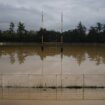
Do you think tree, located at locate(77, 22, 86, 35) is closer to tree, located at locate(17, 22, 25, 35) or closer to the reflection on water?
tree, located at locate(17, 22, 25, 35)

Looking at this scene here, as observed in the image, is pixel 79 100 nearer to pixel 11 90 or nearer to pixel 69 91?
pixel 69 91

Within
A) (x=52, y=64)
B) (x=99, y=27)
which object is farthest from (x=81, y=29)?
(x=52, y=64)

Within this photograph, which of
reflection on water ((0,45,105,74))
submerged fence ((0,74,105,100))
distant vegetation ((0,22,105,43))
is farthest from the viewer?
distant vegetation ((0,22,105,43))

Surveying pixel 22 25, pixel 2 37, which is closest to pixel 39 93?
pixel 2 37

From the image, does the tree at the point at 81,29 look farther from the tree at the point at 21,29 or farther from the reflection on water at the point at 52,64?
the reflection on water at the point at 52,64

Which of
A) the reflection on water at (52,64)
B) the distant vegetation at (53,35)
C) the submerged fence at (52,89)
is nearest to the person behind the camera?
the submerged fence at (52,89)

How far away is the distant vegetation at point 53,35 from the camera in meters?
90.9

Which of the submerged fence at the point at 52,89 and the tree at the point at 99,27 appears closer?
the submerged fence at the point at 52,89

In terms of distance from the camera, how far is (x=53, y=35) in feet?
314

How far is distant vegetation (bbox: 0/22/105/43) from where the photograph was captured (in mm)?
90950

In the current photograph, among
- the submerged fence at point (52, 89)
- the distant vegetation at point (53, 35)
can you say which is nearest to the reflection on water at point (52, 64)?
the submerged fence at point (52, 89)

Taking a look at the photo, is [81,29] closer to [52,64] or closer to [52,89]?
[52,64]

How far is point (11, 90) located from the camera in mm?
19844

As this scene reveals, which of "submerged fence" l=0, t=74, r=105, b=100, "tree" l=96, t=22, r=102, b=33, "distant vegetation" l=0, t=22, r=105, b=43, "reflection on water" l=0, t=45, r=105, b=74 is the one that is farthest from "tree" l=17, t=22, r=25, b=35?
"submerged fence" l=0, t=74, r=105, b=100
